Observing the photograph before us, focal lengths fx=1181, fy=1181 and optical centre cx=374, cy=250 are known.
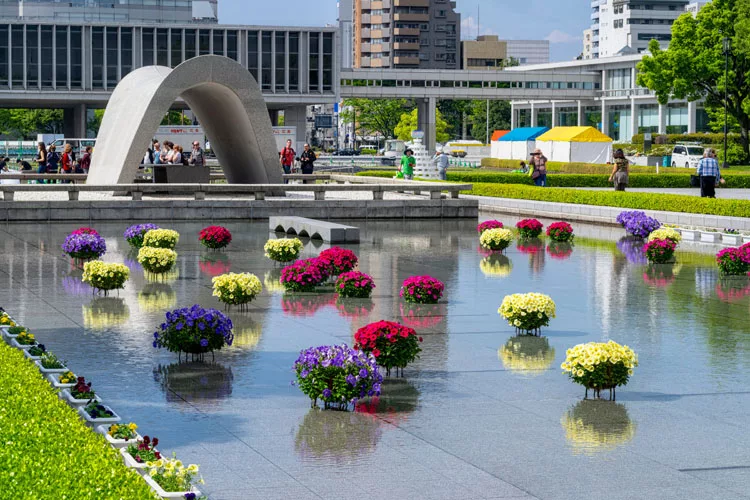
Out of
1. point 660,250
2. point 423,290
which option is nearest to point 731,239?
point 660,250

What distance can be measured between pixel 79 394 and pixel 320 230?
1544 cm

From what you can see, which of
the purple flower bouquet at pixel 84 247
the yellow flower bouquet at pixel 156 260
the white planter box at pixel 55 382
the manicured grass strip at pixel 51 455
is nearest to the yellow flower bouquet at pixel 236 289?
the yellow flower bouquet at pixel 156 260

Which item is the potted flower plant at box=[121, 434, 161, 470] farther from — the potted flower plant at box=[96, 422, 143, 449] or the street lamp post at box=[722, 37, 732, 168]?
the street lamp post at box=[722, 37, 732, 168]

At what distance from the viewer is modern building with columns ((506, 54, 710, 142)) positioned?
325ft

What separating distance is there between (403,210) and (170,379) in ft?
69.6

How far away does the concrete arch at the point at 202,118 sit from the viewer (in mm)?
33281

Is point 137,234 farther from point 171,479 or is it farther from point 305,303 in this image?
point 171,479

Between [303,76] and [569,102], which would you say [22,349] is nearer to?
[303,76]

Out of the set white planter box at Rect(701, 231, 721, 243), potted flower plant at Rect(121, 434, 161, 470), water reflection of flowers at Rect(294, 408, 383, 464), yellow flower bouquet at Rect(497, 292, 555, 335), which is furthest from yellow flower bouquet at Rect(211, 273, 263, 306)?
white planter box at Rect(701, 231, 721, 243)

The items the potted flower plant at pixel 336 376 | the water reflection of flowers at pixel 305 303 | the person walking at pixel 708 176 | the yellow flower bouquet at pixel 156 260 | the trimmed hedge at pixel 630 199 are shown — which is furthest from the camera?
the person walking at pixel 708 176

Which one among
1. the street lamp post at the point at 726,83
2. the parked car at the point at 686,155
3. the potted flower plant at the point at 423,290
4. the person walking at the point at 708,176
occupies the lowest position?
the potted flower plant at the point at 423,290

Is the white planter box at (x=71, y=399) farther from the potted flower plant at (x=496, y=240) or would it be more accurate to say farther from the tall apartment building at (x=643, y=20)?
the tall apartment building at (x=643, y=20)

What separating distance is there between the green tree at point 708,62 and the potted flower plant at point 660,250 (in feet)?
158

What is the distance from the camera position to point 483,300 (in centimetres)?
1597
